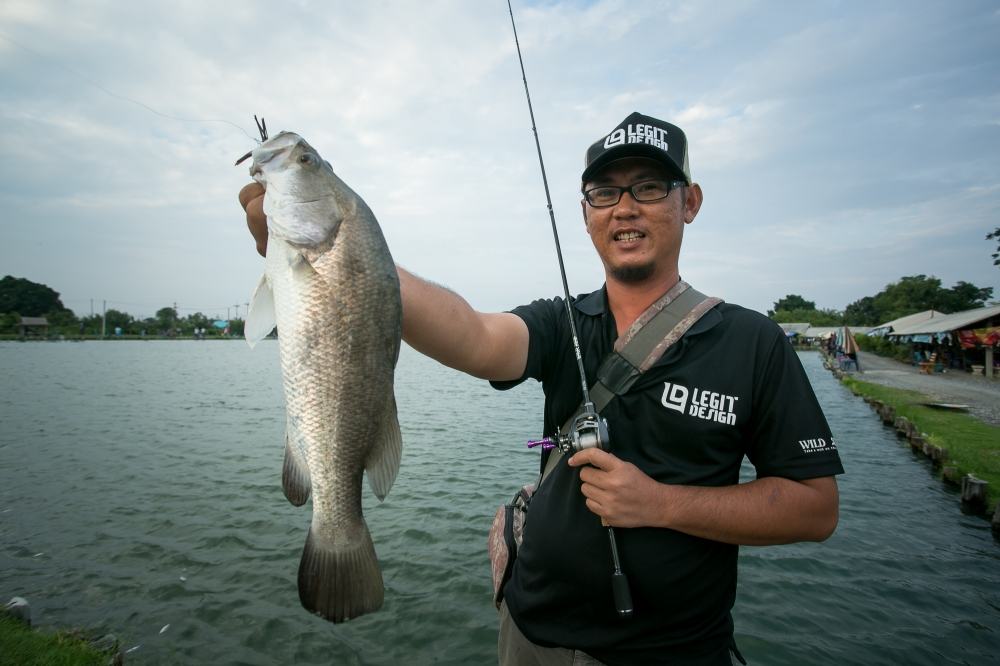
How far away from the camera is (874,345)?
59656 mm

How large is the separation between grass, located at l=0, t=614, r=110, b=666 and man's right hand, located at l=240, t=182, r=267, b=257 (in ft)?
17.1

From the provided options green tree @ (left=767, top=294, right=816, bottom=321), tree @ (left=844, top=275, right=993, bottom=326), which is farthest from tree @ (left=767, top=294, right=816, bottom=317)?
tree @ (left=844, top=275, right=993, bottom=326)

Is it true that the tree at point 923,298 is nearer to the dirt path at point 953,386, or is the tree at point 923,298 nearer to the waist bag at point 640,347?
the dirt path at point 953,386

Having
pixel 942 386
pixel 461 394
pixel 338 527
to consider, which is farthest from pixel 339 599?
pixel 942 386

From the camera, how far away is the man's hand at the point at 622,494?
78.2 inches

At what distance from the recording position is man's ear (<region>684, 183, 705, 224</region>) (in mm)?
2722

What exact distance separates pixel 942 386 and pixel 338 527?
111 feet

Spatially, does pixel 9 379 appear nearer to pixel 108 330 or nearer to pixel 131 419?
pixel 131 419

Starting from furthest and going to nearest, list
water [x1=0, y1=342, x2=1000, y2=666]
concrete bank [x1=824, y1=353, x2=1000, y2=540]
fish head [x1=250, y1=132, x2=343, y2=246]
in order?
concrete bank [x1=824, y1=353, x2=1000, y2=540] → water [x1=0, y1=342, x2=1000, y2=666] → fish head [x1=250, y1=132, x2=343, y2=246]

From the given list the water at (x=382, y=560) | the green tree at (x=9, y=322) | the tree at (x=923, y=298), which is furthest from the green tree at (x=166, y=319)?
the tree at (x=923, y=298)

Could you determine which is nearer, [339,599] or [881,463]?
[339,599]

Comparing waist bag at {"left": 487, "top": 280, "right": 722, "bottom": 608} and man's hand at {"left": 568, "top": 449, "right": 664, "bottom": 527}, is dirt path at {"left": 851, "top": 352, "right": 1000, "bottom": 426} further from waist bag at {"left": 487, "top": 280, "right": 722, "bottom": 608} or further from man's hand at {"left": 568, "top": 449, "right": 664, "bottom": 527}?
man's hand at {"left": 568, "top": 449, "right": 664, "bottom": 527}

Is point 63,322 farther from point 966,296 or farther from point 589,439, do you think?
point 966,296

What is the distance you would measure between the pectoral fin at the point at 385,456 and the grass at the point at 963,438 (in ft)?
45.2
